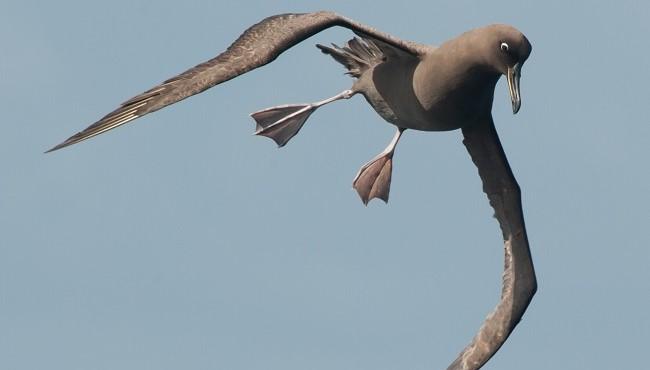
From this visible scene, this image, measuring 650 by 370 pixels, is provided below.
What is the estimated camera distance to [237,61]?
74.3 feet

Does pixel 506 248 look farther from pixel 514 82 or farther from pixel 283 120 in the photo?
pixel 514 82

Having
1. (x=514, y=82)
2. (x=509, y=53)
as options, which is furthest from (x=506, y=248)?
(x=509, y=53)

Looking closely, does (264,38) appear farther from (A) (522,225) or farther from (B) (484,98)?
(A) (522,225)

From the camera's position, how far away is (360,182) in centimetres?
2684

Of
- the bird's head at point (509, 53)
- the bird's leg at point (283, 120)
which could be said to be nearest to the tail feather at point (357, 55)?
the bird's leg at point (283, 120)

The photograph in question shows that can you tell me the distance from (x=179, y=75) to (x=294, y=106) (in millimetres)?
3765

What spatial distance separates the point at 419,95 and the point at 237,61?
2443 millimetres

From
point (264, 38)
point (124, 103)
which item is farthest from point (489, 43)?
point (124, 103)

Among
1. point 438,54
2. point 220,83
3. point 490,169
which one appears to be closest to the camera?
point 220,83

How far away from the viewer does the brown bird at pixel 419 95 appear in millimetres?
22594

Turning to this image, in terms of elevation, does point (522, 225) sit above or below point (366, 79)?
below

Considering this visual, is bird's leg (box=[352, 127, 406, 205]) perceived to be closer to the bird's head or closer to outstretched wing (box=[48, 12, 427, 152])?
outstretched wing (box=[48, 12, 427, 152])

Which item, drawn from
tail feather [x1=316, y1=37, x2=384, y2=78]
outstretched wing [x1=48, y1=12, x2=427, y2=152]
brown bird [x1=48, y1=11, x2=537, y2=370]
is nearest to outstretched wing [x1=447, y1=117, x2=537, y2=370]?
brown bird [x1=48, y1=11, x2=537, y2=370]

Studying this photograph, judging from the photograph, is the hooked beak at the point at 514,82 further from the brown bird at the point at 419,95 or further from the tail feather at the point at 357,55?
the tail feather at the point at 357,55
